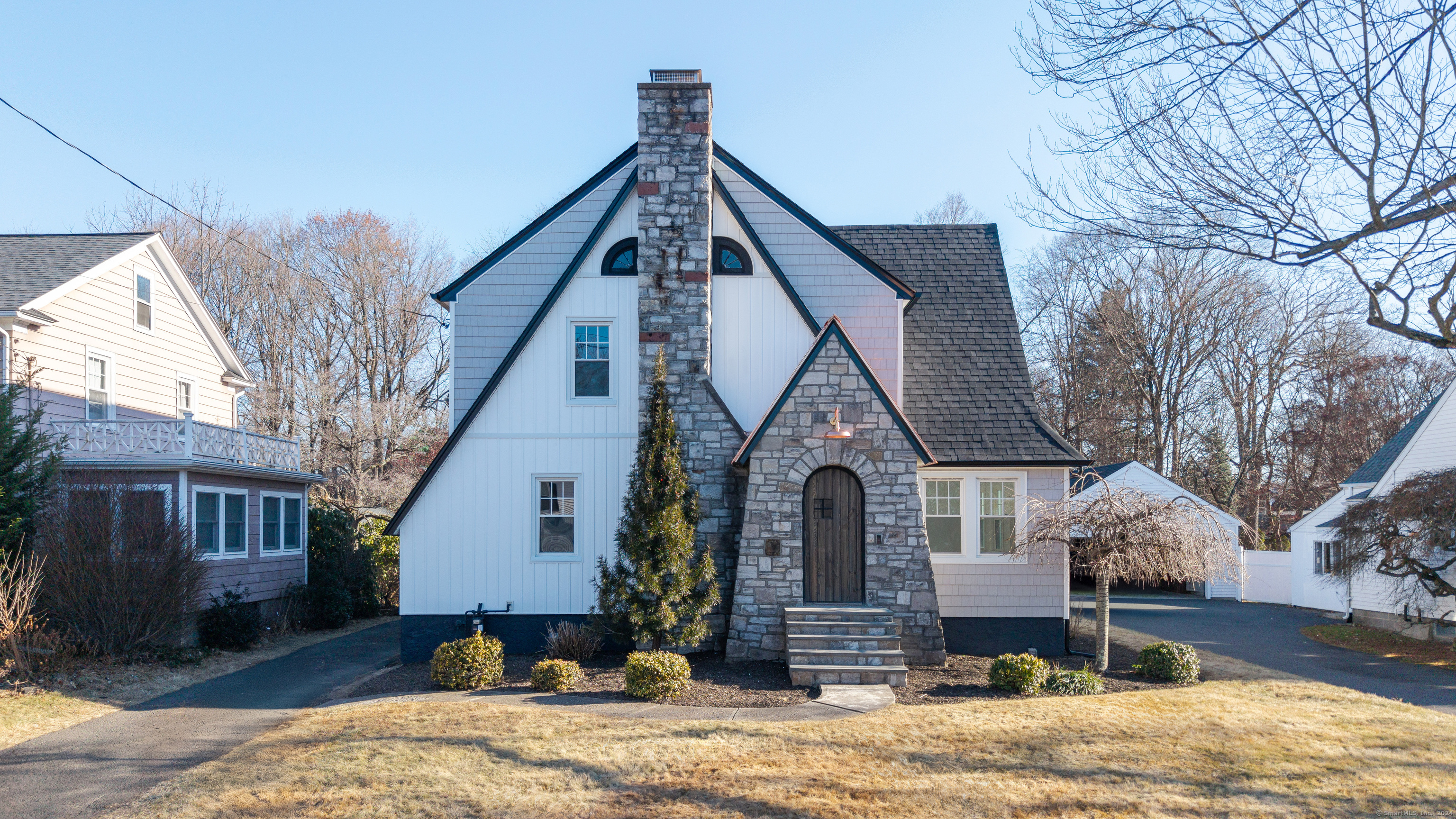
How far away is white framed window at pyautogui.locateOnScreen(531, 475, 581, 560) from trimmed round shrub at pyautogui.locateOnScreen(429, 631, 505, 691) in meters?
2.61

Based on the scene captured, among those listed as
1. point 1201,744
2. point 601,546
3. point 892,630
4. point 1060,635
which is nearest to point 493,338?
point 601,546

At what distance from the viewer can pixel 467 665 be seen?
11.9 meters

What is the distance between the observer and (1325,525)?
22344 mm

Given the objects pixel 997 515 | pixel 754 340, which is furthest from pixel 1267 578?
pixel 754 340

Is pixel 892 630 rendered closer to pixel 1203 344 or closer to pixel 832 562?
pixel 832 562

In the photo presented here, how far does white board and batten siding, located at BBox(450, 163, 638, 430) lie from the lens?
15.5m

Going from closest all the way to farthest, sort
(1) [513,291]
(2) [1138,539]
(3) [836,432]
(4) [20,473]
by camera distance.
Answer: (2) [1138,539], (3) [836,432], (4) [20,473], (1) [513,291]

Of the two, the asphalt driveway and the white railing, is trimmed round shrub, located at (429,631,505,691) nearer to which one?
the white railing

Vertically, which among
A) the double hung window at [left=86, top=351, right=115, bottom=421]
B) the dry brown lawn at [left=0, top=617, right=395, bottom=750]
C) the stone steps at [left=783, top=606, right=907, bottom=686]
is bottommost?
the dry brown lawn at [left=0, top=617, right=395, bottom=750]

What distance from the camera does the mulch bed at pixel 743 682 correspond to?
1112cm

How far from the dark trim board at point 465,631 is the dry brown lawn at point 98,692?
3.09 m

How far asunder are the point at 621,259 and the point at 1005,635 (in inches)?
345

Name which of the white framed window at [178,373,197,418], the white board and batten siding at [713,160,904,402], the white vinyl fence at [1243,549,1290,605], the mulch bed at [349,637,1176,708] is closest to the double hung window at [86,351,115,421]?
the white framed window at [178,373,197,418]

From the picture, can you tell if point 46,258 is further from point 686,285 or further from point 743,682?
point 743,682
